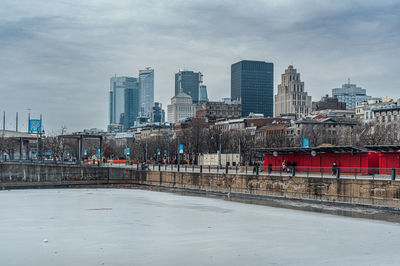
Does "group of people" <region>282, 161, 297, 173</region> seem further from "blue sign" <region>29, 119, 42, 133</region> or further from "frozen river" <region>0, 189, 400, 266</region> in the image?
"blue sign" <region>29, 119, 42, 133</region>

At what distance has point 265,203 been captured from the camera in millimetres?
47750

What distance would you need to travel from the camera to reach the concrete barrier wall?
137 ft

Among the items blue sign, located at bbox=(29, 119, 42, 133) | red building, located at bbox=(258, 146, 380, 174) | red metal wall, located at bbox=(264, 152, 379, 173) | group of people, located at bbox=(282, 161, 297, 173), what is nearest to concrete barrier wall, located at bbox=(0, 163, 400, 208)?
group of people, located at bbox=(282, 161, 297, 173)

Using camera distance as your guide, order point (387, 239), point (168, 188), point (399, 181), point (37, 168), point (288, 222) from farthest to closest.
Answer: point (37, 168) → point (168, 188) → point (399, 181) → point (288, 222) → point (387, 239)

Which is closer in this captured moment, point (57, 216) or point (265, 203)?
point (57, 216)

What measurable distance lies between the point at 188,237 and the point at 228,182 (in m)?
33.2

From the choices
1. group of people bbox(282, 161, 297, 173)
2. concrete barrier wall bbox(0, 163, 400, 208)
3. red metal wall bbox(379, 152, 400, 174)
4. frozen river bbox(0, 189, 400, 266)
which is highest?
red metal wall bbox(379, 152, 400, 174)

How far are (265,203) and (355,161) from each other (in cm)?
1193

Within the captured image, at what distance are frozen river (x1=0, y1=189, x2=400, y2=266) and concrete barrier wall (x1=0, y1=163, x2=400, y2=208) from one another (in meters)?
6.65

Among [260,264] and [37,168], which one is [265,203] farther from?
[37,168]

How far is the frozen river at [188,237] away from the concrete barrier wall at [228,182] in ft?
21.8

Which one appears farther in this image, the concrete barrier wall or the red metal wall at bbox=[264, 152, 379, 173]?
the red metal wall at bbox=[264, 152, 379, 173]

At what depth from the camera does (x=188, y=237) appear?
26375 mm

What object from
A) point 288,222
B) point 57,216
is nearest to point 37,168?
point 57,216
